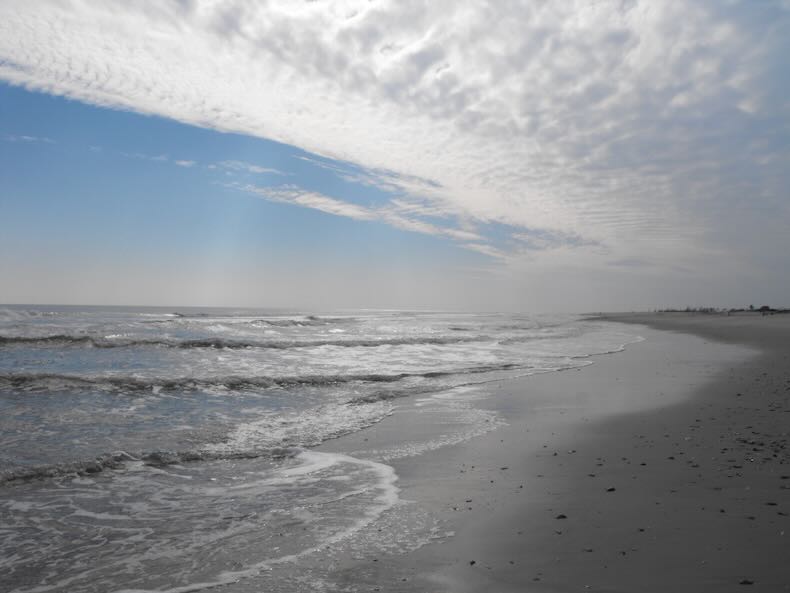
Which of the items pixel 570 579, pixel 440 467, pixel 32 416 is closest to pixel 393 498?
pixel 440 467

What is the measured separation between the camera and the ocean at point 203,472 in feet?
13.1

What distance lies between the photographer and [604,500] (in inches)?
199

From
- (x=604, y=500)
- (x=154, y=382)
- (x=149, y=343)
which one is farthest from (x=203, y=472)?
(x=149, y=343)

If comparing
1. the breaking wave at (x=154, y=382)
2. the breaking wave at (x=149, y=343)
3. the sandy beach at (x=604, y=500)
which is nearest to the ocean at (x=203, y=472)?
the breaking wave at (x=154, y=382)

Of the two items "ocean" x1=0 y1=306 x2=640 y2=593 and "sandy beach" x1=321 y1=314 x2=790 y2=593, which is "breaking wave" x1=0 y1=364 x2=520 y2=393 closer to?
"ocean" x1=0 y1=306 x2=640 y2=593

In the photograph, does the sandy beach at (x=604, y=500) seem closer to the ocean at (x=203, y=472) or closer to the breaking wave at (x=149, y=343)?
the ocean at (x=203, y=472)

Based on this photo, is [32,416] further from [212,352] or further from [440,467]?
[212,352]

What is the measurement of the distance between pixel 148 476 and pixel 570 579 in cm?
517

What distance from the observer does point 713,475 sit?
222 inches

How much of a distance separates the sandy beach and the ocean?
42 centimetres

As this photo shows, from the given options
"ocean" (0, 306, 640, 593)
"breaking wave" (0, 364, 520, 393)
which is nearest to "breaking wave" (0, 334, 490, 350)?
"ocean" (0, 306, 640, 593)

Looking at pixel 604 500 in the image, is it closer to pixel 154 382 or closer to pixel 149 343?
pixel 154 382

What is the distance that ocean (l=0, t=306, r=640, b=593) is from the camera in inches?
157

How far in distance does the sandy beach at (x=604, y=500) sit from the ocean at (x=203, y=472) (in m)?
0.42
